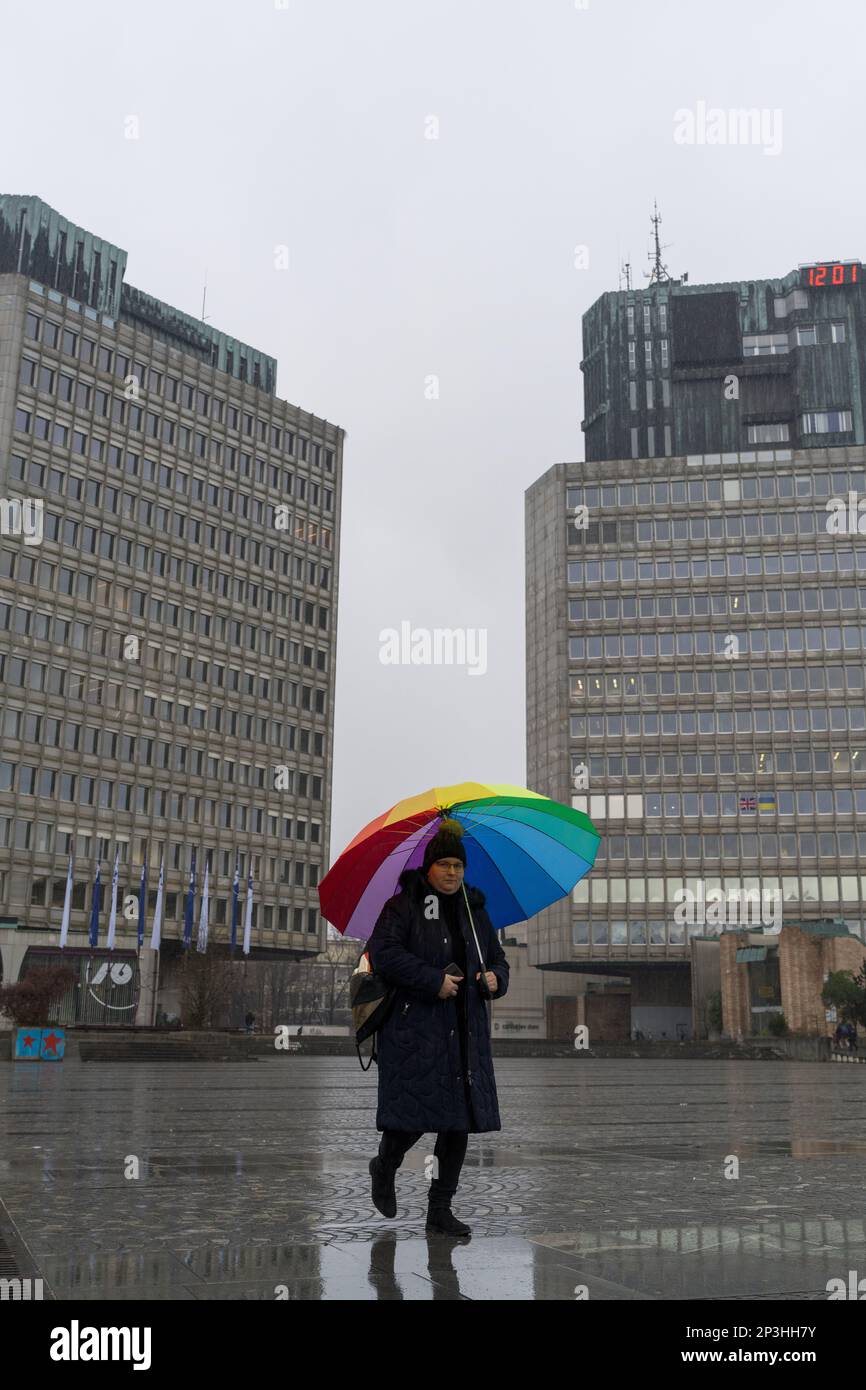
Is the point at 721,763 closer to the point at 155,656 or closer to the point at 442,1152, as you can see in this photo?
the point at 155,656

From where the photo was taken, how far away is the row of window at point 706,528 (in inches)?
3610

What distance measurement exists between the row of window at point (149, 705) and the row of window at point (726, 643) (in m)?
21.1

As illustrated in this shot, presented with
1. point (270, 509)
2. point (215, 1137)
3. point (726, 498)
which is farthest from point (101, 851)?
point (215, 1137)

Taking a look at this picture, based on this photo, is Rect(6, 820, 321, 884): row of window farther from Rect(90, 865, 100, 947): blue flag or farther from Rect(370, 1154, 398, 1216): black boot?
Rect(370, 1154, 398, 1216): black boot

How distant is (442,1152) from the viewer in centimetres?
648

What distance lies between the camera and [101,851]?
Result: 7188 centimetres

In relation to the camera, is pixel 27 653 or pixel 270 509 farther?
pixel 270 509

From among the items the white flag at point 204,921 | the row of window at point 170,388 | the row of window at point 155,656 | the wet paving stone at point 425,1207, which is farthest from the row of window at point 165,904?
the wet paving stone at point 425,1207

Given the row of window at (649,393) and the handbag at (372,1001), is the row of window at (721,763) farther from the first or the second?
the handbag at (372,1001)

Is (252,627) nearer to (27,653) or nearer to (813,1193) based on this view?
(27,653)

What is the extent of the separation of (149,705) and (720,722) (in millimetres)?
39116

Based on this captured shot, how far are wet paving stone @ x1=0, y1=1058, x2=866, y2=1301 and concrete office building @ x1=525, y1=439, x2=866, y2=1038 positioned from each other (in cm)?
7146

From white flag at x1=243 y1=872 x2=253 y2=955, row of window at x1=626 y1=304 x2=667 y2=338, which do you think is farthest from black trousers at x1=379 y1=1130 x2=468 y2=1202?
row of window at x1=626 y1=304 x2=667 y2=338
